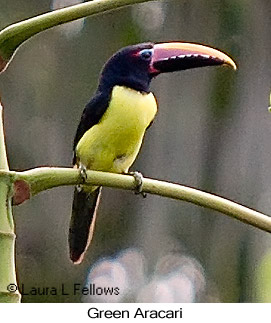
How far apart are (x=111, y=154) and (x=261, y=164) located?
0.28 m

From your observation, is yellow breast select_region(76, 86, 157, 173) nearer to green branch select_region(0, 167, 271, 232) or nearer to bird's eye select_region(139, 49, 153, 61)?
bird's eye select_region(139, 49, 153, 61)

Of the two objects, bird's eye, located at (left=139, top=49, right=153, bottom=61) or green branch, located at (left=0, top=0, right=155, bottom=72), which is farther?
bird's eye, located at (left=139, top=49, right=153, bottom=61)

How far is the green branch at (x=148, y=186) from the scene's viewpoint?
497mm

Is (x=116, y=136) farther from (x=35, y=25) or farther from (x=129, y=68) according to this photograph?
(x=35, y=25)

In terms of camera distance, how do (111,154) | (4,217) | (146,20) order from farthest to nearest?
(146,20)
(111,154)
(4,217)

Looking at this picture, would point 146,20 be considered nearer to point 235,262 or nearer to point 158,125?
point 158,125

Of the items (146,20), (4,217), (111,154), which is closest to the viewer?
(4,217)

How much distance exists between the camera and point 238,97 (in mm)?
1042

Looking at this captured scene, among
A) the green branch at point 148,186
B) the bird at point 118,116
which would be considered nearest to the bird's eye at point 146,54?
the bird at point 118,116

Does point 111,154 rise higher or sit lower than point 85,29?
lower

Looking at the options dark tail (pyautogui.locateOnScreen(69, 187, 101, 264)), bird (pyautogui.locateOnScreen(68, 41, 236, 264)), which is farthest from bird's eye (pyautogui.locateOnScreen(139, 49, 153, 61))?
dark tail (pyautogui.locateOnScreen(69, 187, 101, 264))

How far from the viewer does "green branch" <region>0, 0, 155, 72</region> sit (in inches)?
19.6
